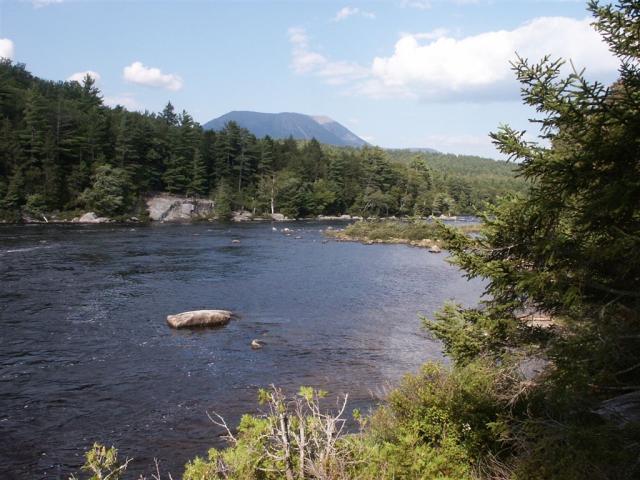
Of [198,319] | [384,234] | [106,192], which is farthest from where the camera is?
[106,192]

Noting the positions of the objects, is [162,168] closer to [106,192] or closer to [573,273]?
[106,192]

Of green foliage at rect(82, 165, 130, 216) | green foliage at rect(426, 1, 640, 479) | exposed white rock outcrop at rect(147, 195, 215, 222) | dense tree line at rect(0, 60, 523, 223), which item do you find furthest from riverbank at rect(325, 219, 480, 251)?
green foliage at rect(426, 1, 640, 479)

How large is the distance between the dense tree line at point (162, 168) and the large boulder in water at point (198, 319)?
3439cm

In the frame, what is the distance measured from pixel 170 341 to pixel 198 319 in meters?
2.21

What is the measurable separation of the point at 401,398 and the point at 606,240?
5.38 meters

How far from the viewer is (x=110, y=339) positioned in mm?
18375

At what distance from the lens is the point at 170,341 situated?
18562 mm

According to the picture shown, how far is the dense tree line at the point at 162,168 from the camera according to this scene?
59812mm

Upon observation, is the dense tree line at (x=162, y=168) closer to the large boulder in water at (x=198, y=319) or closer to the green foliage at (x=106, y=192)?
the green foliage at (x=106, y=192)

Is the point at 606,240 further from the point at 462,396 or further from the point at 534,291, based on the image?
the point at 462,396

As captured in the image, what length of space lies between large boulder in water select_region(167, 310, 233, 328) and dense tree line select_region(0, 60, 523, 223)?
34394mm

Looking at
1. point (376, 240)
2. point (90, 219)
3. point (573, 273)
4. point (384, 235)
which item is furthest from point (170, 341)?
point (90, 219)

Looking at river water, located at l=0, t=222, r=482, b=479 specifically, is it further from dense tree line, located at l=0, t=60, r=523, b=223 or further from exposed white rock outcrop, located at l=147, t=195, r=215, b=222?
exposed white rock outcrop, located at l=147, t=195, r=215, b=222

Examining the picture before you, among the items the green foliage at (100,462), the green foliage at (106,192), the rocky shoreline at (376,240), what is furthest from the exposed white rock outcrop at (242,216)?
the green foliage at (100,462)
